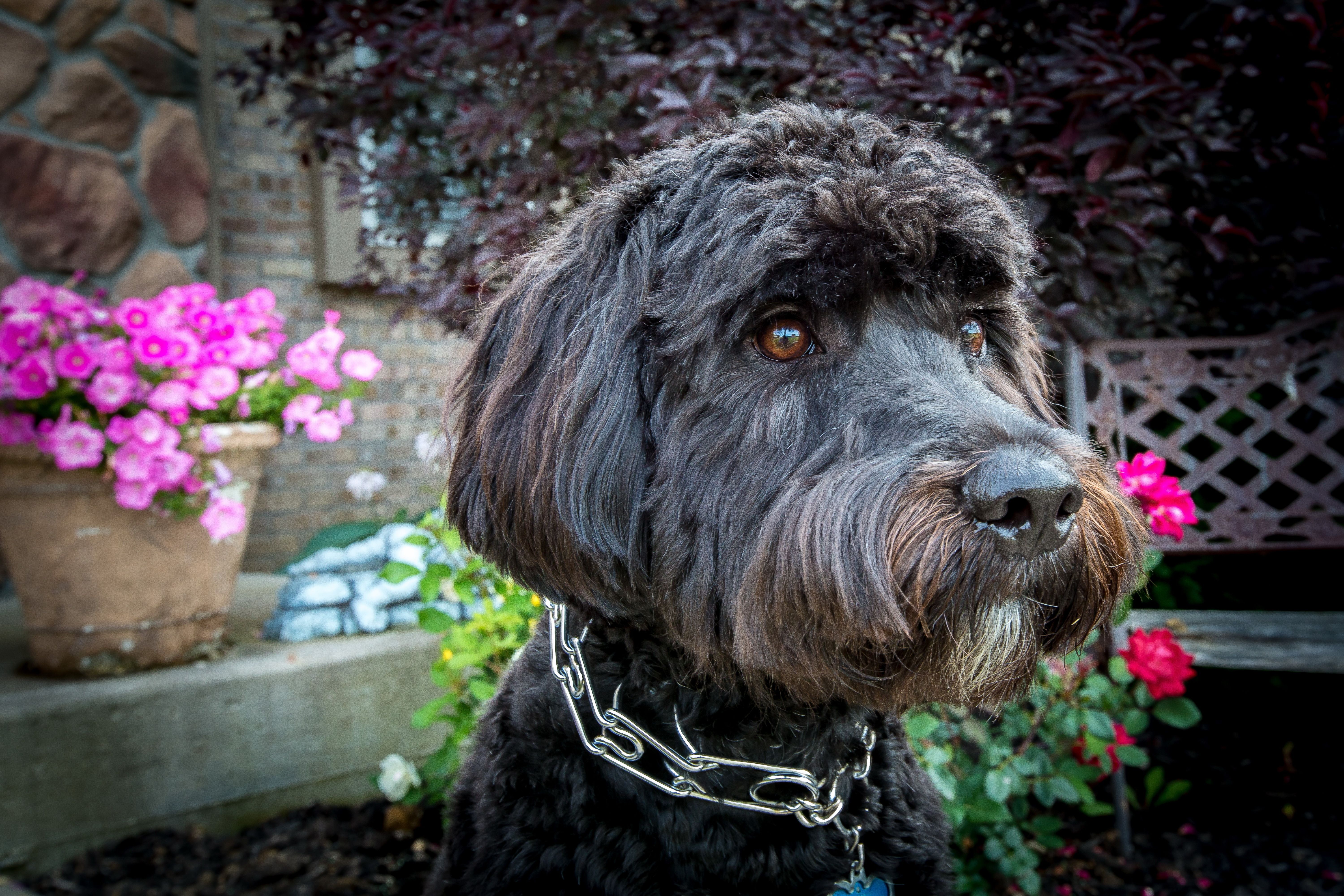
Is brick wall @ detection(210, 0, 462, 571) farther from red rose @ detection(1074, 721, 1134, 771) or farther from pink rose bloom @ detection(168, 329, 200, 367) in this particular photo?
red rose @ detection(1074, 721, 1134, 771)

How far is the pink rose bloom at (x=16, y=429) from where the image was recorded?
2576 millimetres

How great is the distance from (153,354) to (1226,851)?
136 inches

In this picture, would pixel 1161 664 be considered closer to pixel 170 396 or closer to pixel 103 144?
pixel 170 396

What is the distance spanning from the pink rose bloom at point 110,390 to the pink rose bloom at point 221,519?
402 millimetres

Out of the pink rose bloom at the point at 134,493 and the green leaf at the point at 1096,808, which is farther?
the pink rose bloom at the point at 134,493

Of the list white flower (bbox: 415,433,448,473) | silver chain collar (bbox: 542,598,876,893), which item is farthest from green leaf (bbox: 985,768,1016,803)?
white flower (bbox: 415,433,448,473)

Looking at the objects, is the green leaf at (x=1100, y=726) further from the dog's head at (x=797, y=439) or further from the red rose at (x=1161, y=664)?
the dog's head at (x=797, y=439)

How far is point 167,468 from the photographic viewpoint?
2662 mm

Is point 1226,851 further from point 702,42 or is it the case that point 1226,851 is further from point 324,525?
point 324,525

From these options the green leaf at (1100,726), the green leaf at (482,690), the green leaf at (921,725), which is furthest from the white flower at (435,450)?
the green leaf at (1100,726)

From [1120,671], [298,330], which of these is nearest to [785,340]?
[1120,671]

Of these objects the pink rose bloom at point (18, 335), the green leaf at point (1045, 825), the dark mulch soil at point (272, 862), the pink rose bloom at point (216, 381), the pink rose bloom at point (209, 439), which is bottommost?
the dark mulch soil at point (272, 862)

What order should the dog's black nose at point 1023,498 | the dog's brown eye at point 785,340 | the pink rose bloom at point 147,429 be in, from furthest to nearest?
the pink rose bloom at point 147,429 → the dog's brown eye at point 785,340 → the dog's black nose at point 1023,498

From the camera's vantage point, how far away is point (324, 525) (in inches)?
190
